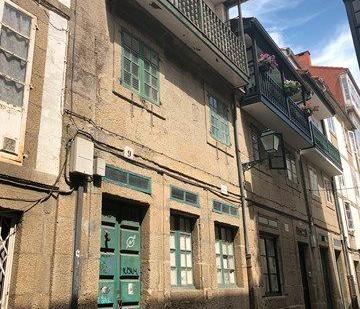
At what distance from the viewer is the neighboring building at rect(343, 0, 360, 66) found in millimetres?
12382

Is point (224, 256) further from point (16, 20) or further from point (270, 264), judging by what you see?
point (16, 20)

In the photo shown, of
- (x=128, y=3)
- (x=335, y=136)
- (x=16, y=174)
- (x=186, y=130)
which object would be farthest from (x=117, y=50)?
(x=335, y=136)

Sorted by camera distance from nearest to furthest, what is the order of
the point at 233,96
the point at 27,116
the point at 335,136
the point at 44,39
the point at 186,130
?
the point at 27,116
the point at 44,39
the point at 186,130
the point at 233,96
the point at 335,136

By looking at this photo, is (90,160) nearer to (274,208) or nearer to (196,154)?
(196,154)

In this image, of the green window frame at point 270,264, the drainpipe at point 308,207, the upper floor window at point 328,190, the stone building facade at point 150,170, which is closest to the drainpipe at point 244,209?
the stone building facade at point 150,170

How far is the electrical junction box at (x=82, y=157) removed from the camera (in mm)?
5707

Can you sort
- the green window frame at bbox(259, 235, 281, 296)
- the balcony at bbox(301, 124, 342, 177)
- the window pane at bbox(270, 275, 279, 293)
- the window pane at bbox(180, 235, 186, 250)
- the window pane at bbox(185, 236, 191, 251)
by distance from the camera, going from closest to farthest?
the window pane at bbox(180, 235, 186, 250), the window pane at bbox(185, 236, 191, 251), the green window frame at bbox(259, 235, 281, 296), the window pane at bbox(270, 275, 279, 293), the balcony at bbox(301, 124, 342, 177)

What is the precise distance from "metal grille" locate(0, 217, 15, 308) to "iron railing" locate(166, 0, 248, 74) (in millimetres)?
5321

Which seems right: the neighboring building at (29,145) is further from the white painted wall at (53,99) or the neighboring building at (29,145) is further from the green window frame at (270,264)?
the green window frame at (270,264)

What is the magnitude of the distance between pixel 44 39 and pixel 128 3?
2.48 m

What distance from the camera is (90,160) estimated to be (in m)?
5.92

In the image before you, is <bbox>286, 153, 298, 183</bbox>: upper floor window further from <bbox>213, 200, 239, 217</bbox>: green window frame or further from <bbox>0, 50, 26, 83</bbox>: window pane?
<bbox>0, 50, 26, 83</bbox>: window pane

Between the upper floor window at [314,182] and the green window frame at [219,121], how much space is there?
688cm

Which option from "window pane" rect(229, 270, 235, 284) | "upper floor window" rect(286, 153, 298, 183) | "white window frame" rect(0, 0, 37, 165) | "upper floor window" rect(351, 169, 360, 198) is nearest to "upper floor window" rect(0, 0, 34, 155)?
"white window frame" rect(0, 0, 37, 165)
